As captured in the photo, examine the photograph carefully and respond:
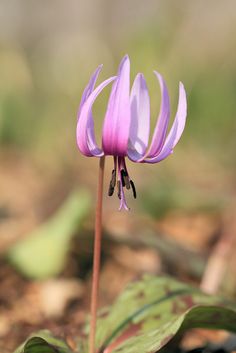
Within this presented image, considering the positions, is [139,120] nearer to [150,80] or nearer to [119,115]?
[119,115]

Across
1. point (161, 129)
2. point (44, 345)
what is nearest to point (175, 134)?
point (161, 129)

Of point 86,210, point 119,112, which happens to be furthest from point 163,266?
point 119,112

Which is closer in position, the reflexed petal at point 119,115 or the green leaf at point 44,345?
the reflexed petal at point 119,115

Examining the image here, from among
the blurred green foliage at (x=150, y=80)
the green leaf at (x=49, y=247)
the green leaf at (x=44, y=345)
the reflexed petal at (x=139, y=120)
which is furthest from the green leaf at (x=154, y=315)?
the blurred green foliage at (x=150, y=80)

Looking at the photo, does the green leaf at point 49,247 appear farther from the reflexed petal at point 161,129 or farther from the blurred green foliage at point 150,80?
the blurred green foliage at point 150,80

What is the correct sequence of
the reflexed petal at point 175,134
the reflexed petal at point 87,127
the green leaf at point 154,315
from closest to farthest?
the reflexed petal at point 87,127 → the reflexed petal at point 175,134 → the green leaf at point 154,315

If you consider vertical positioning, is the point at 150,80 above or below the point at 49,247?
above
